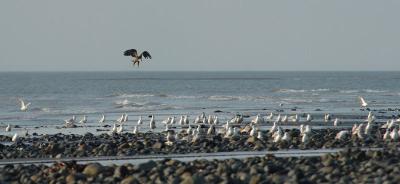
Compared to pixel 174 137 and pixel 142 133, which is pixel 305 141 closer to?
pixel 174 137

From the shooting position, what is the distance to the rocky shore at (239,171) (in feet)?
48.1

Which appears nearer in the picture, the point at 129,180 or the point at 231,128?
the point at 129,180

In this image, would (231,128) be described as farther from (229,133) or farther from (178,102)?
(178,102)

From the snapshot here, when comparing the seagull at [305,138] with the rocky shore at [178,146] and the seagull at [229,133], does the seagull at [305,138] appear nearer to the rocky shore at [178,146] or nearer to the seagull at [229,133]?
the rocky shore at [178,146]

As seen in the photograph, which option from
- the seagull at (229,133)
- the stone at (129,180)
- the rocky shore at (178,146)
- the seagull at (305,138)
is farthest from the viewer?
the seagull at (229,133)

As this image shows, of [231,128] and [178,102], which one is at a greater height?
[231,128]

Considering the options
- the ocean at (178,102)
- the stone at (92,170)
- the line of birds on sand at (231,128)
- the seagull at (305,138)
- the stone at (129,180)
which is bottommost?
the ocean at (178,102)

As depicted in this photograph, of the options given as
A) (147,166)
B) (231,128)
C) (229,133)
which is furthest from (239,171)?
(231,128)

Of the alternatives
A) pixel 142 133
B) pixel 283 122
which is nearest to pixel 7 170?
pixel 142 133

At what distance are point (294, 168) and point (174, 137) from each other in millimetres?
9953

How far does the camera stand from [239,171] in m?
15.7

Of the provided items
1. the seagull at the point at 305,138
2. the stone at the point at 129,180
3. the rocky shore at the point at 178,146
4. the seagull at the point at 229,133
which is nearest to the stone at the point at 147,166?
the stone at the point at 129,180

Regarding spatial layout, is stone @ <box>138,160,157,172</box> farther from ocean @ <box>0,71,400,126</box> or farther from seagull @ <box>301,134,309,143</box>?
ocean @ <box>0,71,400,126</box>

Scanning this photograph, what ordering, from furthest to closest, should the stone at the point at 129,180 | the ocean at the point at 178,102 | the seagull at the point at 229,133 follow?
the ocean at the point at 178,102 → the seagull at the point at 229,133 → the stone at the point at 129,180
